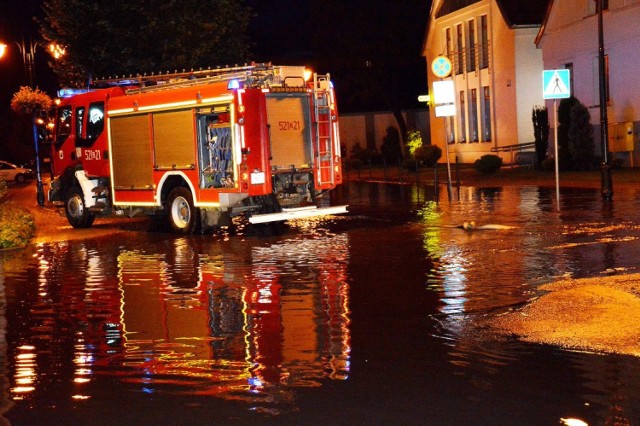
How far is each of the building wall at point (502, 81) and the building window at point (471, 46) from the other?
5.1 inches

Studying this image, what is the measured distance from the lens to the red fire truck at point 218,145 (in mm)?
18219

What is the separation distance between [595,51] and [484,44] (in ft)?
33.8

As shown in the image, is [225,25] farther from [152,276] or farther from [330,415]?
[330,415]

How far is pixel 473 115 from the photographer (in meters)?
47.4

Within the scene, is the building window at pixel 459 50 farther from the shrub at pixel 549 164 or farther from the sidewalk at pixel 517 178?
the shrub at pixel 549 164

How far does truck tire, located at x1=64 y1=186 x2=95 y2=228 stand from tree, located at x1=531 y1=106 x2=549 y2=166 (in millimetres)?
20736

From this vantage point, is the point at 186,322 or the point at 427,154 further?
the point at 427,154

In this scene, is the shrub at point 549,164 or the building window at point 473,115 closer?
the shrub at point 549,164

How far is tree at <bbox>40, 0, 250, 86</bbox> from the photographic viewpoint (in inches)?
1203

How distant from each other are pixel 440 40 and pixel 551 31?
39.7 feet

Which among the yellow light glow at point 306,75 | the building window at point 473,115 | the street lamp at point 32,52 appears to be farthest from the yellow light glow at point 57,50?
the building window at point 473,115

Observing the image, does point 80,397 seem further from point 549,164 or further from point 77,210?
point 549,164

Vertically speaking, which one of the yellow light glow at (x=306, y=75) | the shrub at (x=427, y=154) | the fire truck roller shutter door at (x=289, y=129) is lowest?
the shrub at (x=427, y=154)

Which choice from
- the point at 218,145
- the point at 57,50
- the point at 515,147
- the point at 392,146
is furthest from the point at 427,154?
the point at 218,145
